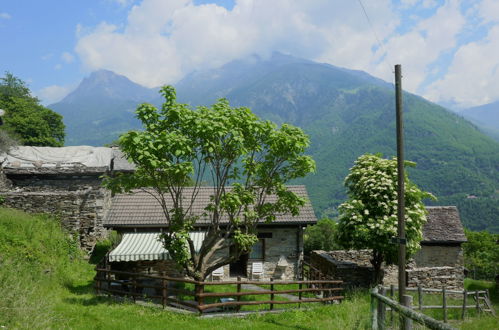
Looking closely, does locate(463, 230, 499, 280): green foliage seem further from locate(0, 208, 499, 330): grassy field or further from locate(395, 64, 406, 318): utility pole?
locate(395, 64, 406, 318): utility pole

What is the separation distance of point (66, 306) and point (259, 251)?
966 centimetres

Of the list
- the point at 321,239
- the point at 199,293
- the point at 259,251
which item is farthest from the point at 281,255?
the point at 321,239

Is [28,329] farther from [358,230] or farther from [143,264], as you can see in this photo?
[358,230]

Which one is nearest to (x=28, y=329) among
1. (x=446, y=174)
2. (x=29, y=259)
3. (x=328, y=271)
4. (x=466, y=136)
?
(x=29, y=259)

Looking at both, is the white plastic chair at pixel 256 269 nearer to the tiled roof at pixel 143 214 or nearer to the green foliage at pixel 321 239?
the tiled roof at pixel 143 214

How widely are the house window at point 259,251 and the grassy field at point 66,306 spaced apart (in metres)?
4.78

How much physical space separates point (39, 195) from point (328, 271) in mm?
14137

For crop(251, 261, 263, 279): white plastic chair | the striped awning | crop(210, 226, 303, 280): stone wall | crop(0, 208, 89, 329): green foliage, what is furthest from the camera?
crop(210, 226, 303, 280): stone wall

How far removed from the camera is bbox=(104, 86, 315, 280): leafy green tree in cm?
1052

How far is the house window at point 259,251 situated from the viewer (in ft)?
59.1

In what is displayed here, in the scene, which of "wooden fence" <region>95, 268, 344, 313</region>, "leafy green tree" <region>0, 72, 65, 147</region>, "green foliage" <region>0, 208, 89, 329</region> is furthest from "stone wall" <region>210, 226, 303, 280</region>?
"leafy green tree" <region>0, 72, 65, 147</region>

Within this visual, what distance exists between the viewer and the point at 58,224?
16594mm

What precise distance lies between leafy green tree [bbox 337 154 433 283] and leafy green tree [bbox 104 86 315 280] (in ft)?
14.6

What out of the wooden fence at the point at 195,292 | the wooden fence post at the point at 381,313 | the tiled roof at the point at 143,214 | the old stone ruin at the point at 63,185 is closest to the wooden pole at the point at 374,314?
the wooden fence post at the point at 381,313
